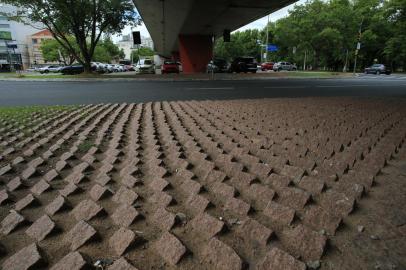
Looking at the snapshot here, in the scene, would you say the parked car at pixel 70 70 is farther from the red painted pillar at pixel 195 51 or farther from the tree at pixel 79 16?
the red painted pillar at pixel 195 51

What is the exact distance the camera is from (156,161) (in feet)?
11.4

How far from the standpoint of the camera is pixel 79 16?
960 inches

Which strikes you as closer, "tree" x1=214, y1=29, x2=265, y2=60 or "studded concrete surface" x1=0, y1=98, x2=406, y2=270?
"studded concrete surface" x1=0, y1=98, x2=406, y2=270

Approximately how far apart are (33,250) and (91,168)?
5.18ft

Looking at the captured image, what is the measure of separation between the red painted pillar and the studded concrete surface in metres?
26.8

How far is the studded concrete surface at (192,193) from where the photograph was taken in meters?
1.88

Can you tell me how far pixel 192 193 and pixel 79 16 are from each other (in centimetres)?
2619

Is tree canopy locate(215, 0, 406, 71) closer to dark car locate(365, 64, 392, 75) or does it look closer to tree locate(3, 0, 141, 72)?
dark car locate(365, 64, 392, 75)

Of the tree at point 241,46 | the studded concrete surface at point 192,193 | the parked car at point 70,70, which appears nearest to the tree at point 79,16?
the parked car at point 70,70

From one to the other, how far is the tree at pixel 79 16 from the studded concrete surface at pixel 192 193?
72.3 feet

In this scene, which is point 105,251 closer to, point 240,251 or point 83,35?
point 240,251

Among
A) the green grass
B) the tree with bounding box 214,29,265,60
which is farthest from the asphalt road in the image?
the tree with bounding box 214,29,265,60

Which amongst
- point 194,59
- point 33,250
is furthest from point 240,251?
point 194,59

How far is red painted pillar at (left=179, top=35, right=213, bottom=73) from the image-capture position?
30391mm
